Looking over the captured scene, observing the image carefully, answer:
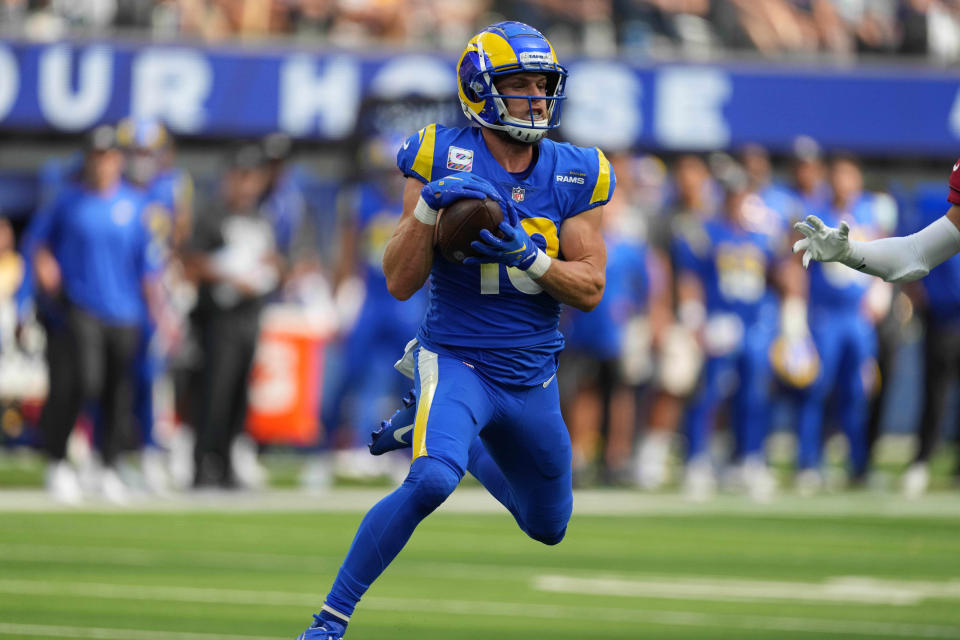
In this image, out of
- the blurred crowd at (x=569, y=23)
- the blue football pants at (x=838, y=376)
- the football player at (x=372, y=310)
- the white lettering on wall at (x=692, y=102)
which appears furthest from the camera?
the white lettering on wall at (x=692, y=102)

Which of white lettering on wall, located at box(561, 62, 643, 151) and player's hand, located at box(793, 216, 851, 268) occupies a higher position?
white lettering on wall, located at box(561, 62, 643, 151)

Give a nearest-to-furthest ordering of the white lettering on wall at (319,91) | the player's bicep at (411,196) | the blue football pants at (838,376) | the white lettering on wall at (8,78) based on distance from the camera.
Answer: the player's bicep at (411,196) < the blue football pants at (838,376) < the white lettering on wall at (8,78) < the white lettering on wall at (319,91)

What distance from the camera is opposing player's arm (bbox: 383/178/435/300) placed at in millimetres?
5359

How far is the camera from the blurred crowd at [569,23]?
53.1 feet

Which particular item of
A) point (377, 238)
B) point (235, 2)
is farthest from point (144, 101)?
point (377, 238)

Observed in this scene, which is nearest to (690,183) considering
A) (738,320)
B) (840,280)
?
(738,320)

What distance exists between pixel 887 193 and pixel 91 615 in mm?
10931

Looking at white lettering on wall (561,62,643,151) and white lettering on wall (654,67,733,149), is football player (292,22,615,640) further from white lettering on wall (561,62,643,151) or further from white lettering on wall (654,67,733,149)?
white lettering on wall (654,67,733,149)

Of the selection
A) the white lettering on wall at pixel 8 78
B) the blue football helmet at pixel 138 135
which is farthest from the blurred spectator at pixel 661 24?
the blue football helmet at pixel 138 135

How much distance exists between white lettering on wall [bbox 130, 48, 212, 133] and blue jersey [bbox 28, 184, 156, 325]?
4705 mm

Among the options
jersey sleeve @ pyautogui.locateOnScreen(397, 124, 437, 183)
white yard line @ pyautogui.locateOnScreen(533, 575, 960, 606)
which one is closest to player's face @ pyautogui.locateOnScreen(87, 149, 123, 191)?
white yard line @ pyautogui.locateOnScreen(533, 575, 960, 606)

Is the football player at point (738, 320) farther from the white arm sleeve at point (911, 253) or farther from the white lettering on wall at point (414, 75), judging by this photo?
the white arm sleeve at point (911, 253)

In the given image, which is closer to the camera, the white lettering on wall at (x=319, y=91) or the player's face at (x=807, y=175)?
the player's face at (x=807, y=175)

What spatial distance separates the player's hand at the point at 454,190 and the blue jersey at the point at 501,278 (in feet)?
0.96
